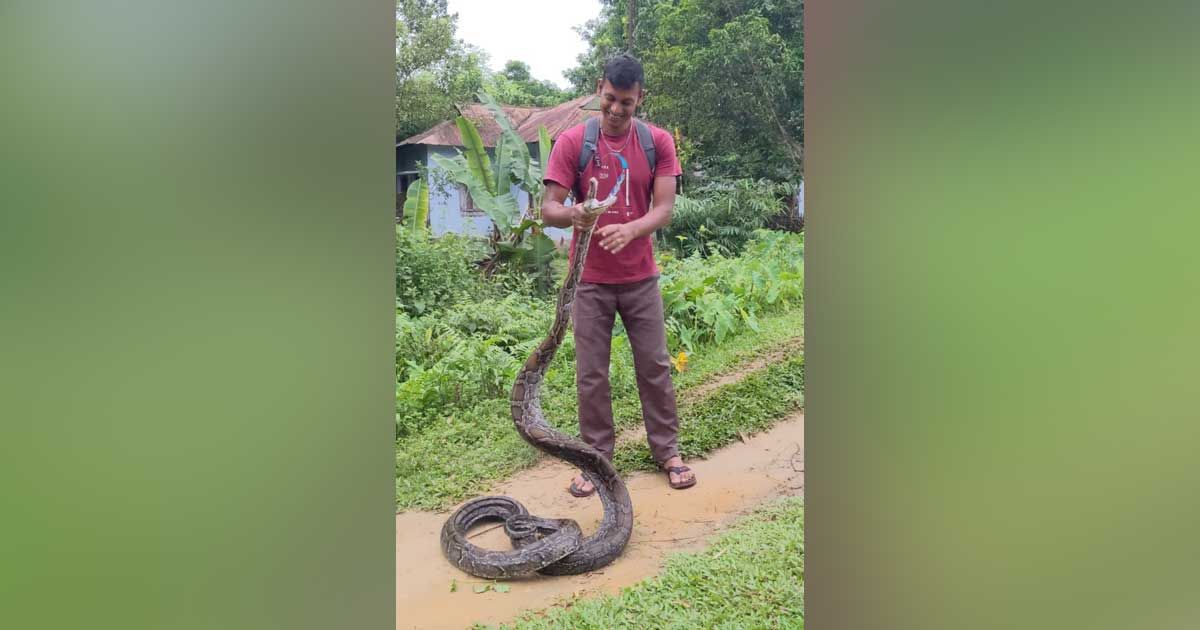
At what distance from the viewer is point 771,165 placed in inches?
352

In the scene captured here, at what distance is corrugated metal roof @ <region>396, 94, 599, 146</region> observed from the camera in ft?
25.6

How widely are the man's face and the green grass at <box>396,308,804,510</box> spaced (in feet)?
5.40

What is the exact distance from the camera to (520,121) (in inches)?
323

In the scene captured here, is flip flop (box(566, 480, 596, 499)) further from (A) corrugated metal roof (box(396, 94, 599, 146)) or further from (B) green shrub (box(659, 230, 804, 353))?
(A) corrugated metal roof (box(396, 94, 599, 146))

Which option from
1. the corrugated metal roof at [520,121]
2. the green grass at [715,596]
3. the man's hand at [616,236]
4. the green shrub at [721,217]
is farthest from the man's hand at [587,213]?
the green shrub at [721,217]

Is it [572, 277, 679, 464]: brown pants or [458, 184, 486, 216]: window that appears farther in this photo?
[458, 184, 486, 216]: window

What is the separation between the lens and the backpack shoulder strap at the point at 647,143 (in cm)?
325

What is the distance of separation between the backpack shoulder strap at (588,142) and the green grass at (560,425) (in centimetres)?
152

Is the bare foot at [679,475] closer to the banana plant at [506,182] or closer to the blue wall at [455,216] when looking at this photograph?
the banana plant at [506,182]

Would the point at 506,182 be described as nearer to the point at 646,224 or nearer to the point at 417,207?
the point at 417,207
